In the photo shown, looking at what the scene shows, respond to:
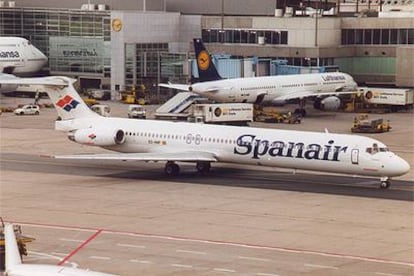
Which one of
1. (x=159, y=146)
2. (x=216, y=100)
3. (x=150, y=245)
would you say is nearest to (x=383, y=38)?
(x=216, y=100)

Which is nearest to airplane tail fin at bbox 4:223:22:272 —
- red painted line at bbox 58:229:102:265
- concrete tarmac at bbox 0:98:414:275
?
concrete tarmac at bbox 0:98:414:275

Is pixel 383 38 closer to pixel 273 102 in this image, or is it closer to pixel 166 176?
pixel 273 102

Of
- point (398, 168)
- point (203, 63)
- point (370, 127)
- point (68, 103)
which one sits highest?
point (203, 63)

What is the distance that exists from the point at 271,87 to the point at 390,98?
12.1 metres

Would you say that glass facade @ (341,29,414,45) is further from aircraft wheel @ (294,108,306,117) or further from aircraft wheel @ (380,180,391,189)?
aircraft wheel @ (380,180,391,189)

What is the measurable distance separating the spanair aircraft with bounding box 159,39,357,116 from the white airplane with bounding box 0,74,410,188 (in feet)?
97.2

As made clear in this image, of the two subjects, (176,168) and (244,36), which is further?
(244,36)

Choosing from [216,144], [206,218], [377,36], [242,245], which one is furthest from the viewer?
[377,36]

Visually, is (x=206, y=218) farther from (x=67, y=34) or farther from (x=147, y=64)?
(x=67, y=34)

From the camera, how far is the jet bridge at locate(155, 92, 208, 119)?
312 ft

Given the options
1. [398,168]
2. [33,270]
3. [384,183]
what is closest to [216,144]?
[384,183]

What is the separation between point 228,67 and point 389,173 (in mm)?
55666

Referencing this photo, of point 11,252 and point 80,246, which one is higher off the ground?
point 11,252

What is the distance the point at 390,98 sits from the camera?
339ft
